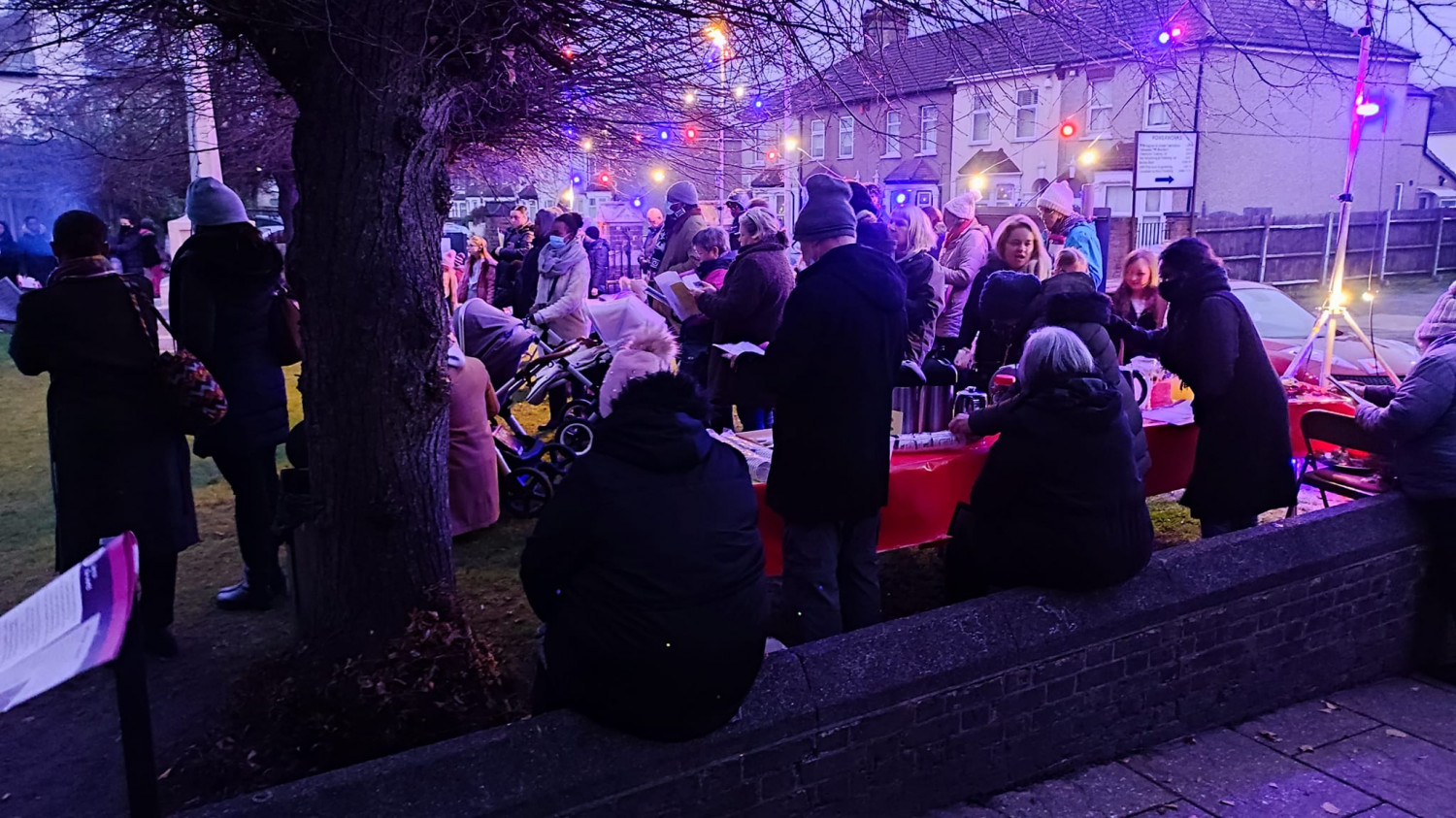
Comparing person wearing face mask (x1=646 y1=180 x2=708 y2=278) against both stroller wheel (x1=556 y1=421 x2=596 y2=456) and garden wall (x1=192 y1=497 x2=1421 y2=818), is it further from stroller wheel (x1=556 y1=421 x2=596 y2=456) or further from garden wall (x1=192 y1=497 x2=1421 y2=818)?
garden wall (x1=192 y1=497 x2=1421 y2=818)

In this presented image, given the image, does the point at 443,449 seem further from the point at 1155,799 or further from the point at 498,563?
the point at 1155,799

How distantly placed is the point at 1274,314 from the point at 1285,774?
26.2 feet

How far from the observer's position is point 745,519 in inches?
115

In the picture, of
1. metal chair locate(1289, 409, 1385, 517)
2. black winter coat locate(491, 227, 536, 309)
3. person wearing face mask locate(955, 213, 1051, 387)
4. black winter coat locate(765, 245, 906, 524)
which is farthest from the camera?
black winter coat locate(491, 227, 536, 309)

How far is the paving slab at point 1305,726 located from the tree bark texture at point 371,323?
10.7ft

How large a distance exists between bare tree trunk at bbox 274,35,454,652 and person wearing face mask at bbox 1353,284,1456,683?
4.20m

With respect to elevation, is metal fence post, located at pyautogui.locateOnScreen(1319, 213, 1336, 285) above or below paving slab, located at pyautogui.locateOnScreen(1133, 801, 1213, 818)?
above

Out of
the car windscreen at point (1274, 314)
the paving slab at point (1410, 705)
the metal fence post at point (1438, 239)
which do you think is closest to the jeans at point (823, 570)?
the paving slab at point (1410, 705)

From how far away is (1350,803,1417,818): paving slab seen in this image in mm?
3547

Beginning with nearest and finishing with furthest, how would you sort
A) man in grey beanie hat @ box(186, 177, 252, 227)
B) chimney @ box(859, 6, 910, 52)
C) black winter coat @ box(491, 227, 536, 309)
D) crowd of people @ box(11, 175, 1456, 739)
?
crowd of people @ box(11, 175, 1456, 739)
chimney @ box(859, 6, 910, 52)
man in grey beanie hat @ box(186, 177, 252, 227)
black winter coat @ box(491, 227, 536, 309)

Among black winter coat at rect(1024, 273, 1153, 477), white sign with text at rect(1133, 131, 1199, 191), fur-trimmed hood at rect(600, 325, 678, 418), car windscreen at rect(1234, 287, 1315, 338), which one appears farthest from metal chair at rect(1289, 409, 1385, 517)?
white sign with text at rect(1133, 131, 1199, 191)

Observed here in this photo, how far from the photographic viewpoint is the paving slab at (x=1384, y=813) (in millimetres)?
3547

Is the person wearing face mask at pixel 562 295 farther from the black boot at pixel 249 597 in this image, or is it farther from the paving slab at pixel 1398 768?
the paving slab at pixel 1398 768

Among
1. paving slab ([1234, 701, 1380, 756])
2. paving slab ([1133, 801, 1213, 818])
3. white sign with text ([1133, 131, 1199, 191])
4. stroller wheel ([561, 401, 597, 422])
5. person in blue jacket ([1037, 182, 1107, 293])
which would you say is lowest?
paving slab ([1234, 701, 1380, 756])
